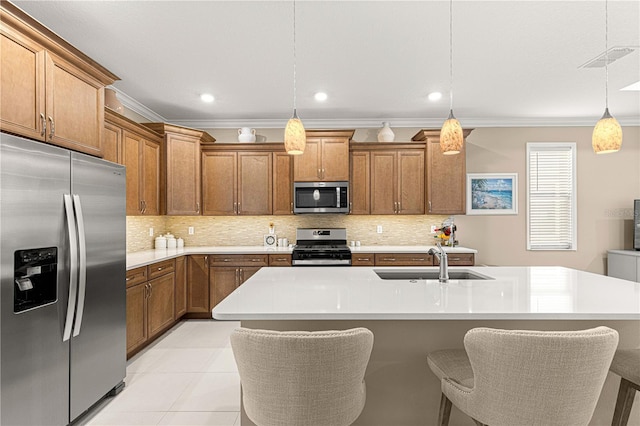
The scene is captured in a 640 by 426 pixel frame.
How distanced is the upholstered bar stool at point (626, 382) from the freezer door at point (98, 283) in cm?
291

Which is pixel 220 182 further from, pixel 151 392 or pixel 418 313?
pixel 418 313

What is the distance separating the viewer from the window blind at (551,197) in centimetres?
534

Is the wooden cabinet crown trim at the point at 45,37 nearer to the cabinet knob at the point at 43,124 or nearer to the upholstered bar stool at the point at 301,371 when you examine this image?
the cabinet knob at the point at 43,124

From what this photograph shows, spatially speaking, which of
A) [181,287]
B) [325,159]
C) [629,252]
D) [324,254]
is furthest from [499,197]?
[181,287]

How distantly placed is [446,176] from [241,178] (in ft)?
9.23

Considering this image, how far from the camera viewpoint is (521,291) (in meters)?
2.00

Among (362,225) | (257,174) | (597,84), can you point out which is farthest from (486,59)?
(257,174)

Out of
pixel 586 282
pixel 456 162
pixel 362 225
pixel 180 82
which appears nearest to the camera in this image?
pixel 586 282

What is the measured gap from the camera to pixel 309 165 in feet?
16.1

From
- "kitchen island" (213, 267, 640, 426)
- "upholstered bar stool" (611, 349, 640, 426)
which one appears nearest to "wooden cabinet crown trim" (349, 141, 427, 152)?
"kitchen island" (213, 267, 640, 426)

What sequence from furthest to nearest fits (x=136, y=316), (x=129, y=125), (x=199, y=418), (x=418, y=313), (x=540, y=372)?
1. (x=129, y=125)
2. (x=136, y=316)
3. (x=199, y=418)
4. (x=418, y=313)
5. (x=540, y=372)

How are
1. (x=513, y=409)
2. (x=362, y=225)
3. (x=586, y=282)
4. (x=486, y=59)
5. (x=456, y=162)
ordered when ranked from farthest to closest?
(x=362, y=225) < (x=456, y=162) < (x=486, y=59) < (x=586, y=282) < (x=513, y=409)

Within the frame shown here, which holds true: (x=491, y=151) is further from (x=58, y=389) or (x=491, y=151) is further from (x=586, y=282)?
(x=58, y=389)

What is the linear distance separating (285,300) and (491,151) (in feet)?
15.3
